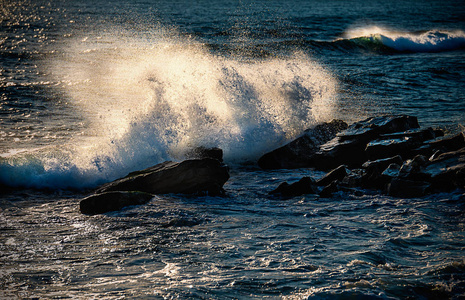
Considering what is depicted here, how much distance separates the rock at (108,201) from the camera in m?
6.55

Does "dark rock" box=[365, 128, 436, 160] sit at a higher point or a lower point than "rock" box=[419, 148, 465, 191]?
higher

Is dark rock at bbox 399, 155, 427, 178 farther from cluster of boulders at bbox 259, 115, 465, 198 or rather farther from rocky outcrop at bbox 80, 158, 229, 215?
rocky outcrop at bbox 80, 158, 229, 215

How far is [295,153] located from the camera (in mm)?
9422

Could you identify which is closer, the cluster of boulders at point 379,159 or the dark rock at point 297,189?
the cluster of boulders at point 379,159

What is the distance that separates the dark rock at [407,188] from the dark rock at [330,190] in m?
0.83

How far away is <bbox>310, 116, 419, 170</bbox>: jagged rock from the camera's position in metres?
8.91

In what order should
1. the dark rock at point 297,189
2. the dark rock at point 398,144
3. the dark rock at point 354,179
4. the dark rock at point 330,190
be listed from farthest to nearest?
the dark rock at point 398,144 → the dark rock at point 354,179 → the dark rock at point 297,189 → the dark rock at point 330,190

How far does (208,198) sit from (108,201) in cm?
156

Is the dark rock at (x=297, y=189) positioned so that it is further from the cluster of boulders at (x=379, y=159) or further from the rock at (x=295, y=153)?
the rock at (x=295, y=153)


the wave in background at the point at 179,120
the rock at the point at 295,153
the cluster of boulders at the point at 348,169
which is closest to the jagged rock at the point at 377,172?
the cluster of boulders at the point at 348,169

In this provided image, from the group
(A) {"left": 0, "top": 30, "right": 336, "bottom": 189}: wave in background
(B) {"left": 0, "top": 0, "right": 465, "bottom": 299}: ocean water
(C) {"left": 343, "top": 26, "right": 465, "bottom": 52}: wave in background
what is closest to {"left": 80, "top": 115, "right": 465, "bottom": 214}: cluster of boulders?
(B) {"left": 0, "top": 0, "right": 465, "bottom": 299}: ocean water

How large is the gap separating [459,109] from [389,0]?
6457 cm

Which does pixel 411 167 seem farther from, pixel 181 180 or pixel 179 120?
pixel 179 120

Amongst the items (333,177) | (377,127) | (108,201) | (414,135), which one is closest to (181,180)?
(108,201)
